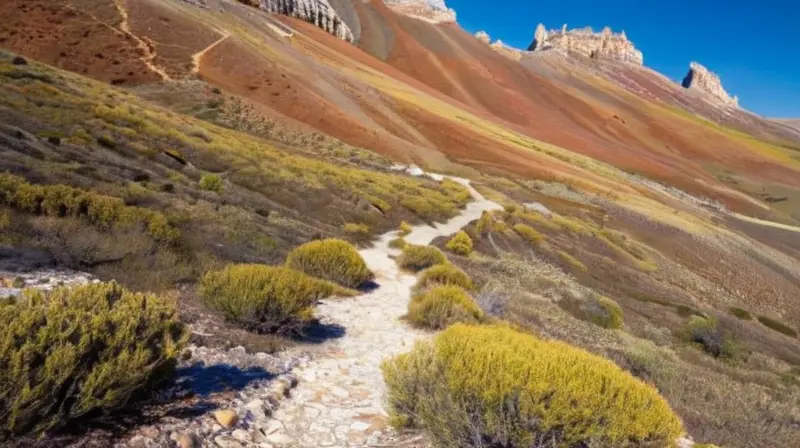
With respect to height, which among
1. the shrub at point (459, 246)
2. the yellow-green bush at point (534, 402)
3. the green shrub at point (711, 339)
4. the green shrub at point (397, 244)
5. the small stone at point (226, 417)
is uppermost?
the yellow-green bush at point (534, 402)

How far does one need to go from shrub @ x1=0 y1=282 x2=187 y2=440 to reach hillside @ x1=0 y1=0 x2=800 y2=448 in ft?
0.70

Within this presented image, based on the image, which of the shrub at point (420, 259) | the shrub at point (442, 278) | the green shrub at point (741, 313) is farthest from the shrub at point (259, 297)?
the green shrub at point (741, 313)

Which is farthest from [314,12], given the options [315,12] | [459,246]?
[459,246]

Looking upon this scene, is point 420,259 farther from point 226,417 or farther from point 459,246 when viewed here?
point 226,417

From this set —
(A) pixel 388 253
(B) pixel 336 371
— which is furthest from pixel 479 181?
(B) pixel 336 371

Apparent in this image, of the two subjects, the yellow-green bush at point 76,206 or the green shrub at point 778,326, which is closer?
the yellow-green bush at point 76,206

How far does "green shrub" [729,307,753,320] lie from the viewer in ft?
84.5

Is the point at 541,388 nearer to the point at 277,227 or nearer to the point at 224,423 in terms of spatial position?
the point at 224,423

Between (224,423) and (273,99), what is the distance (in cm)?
4553

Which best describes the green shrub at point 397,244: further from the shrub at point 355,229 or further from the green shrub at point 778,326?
the green shrub at point 778,326

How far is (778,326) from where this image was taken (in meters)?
25.8

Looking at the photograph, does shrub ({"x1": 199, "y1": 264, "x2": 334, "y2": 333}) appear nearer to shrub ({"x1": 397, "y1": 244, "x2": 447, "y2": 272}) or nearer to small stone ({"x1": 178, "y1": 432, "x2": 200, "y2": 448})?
small stone ({"x1": 178, "y1": 432, "x2": 200, "y2": 448})

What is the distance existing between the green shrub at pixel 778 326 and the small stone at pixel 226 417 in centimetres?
2827

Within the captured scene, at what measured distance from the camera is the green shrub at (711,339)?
18.1 metres
